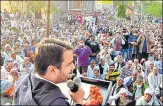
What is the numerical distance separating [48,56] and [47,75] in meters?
0.06

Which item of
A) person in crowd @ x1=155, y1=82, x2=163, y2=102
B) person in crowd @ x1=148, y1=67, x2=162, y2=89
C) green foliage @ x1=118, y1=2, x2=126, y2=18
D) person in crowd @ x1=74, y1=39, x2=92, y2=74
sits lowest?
person in crowd @ x1=155, y1=82, x2=163, y2=102

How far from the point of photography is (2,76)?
5.60 metres

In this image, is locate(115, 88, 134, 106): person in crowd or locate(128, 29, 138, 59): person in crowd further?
locate(128, 29, 138, 59): person in crowd

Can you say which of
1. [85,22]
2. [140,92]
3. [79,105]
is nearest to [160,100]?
[140,92]

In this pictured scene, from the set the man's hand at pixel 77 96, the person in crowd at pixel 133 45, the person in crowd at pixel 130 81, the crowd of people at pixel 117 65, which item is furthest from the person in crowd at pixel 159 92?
the man's hand at pixel 77 96

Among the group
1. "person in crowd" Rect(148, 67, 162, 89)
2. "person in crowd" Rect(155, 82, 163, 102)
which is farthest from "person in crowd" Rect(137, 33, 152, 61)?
"person in crowd" Rect(155, 82, 163, 102)

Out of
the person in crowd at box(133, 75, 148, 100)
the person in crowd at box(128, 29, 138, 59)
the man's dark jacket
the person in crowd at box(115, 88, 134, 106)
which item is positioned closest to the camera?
the man's dark jacket

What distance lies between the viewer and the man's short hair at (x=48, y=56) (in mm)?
1086

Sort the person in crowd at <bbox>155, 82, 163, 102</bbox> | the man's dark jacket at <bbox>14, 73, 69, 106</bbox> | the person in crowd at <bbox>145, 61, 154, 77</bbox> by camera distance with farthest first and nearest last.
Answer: the person in crowd at <bbox>145, 61, 154, 77</bbox> < the person in crowd at <bbox>155, 82, 163, 102</bbox> < the man's dark jacket at <bbox>14, 73, 69, 106</bbox>

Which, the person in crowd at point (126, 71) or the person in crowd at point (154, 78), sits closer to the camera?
the person in crowd at point (154, 78)

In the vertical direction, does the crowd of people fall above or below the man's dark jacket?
below

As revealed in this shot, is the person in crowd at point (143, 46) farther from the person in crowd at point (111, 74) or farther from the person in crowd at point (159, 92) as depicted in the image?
the person in crowd at point (159, 92)

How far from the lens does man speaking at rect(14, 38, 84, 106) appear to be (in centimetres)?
103

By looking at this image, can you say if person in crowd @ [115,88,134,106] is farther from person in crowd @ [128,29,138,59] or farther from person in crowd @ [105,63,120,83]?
person in crowd @ [128,29,138,59]
